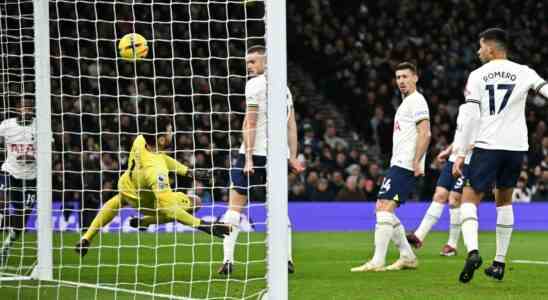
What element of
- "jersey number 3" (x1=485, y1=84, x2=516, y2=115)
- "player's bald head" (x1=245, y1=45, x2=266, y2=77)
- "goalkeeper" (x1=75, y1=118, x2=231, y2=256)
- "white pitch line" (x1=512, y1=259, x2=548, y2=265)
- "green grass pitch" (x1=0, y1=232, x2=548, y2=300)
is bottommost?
"white pitch line" (x1=512, y1=259, x2=548, y2=265)

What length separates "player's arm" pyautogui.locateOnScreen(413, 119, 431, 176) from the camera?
33.5 ft

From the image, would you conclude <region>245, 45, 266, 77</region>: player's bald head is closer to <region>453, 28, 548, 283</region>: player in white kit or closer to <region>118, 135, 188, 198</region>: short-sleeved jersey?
<region>118, 135, 188, 198</region>: short-sleeved jersey

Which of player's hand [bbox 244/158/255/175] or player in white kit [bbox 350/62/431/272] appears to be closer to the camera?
player's hand [bbox 244/158/255/175]

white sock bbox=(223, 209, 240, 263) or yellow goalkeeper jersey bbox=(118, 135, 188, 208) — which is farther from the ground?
yellow goalkeeper jersey bbox=(118, 135, 188, 208)

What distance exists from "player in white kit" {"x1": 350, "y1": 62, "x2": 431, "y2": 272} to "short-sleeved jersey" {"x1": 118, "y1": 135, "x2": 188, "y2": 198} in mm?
2000

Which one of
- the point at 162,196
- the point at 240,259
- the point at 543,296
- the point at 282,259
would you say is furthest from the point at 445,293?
the point at 240,259

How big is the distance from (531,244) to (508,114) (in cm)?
644

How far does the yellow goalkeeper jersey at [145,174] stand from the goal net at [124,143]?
0.23m

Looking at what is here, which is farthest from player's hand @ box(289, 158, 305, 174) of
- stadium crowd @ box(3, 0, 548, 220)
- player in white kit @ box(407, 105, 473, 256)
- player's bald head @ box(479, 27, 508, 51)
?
stadium crowd @ box(3, 0, 548, 220)

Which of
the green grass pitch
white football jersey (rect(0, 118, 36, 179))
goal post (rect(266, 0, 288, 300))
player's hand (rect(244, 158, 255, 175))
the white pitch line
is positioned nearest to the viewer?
goal post (rect(266, 0, 288, 300))

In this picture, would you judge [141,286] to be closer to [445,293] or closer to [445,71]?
[445,293]

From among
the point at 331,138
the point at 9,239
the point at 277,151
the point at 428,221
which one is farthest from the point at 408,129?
the point at 331,138

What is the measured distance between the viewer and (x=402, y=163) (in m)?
10.3

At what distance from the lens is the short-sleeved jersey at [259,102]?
9414mm
